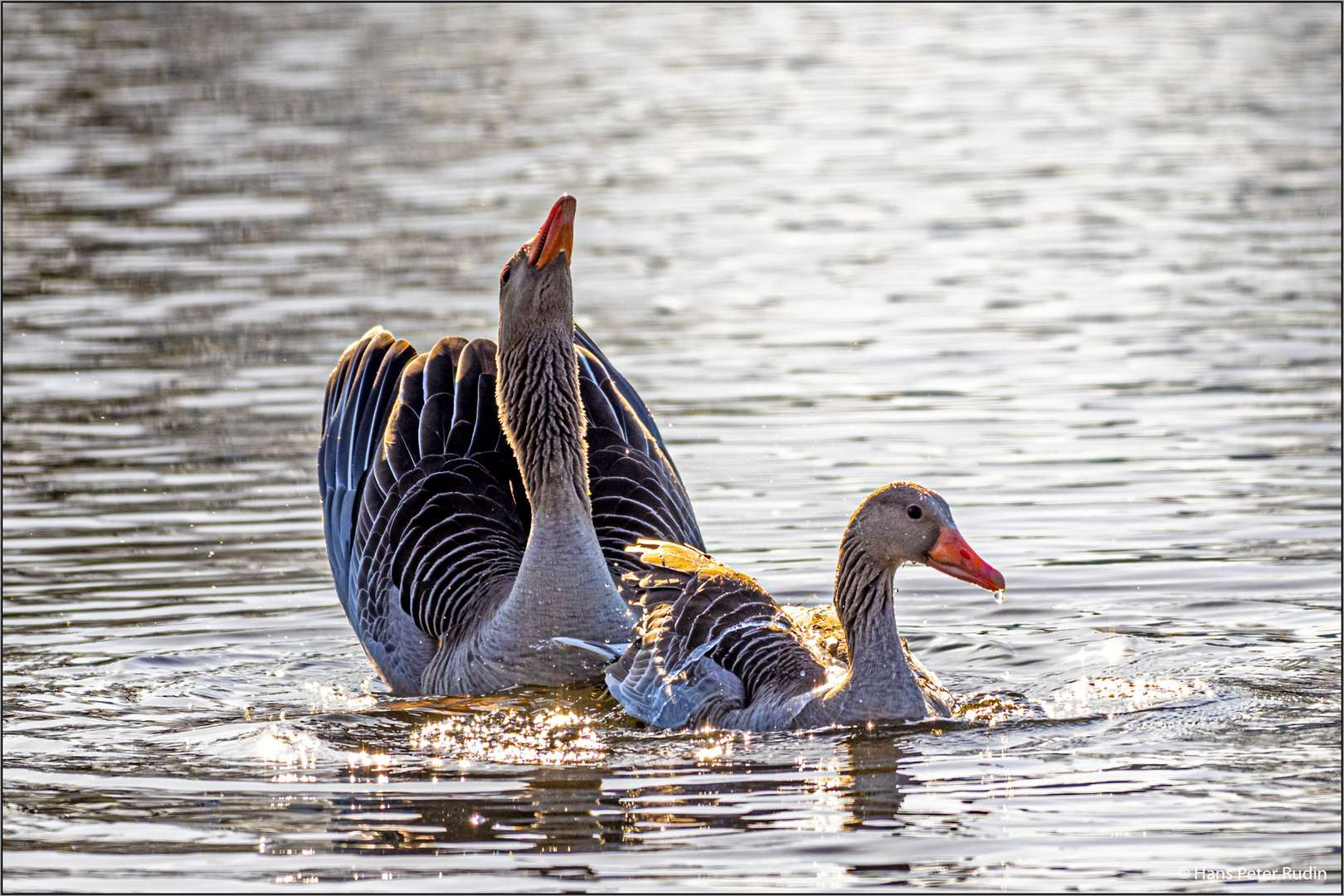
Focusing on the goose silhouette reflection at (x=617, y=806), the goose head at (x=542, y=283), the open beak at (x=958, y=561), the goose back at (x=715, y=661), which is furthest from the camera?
the goose head at (x=542, y=283)

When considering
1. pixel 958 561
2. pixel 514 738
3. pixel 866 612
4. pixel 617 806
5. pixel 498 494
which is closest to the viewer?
pixel 617 806

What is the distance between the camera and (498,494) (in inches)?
467

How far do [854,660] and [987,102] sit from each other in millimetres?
24541

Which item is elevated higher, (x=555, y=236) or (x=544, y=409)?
(x=555, y=236)

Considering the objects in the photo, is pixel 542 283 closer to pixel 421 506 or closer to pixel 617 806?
pixel 421 506

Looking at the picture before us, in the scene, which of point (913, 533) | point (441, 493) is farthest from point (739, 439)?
point (913, 533)

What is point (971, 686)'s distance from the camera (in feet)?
34.6

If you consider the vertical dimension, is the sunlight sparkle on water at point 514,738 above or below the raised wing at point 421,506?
below

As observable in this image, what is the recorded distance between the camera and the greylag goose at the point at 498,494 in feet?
34.8

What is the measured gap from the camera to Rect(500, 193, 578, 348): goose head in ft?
34.3

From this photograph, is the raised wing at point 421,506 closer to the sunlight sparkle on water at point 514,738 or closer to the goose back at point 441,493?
the goose back at point 441,493

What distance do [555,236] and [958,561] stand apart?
2.76 metres

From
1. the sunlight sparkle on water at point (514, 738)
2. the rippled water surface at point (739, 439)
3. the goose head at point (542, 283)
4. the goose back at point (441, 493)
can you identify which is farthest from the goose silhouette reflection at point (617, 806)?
the goose head at point (542, 283)

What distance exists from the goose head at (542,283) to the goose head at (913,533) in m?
2.09
